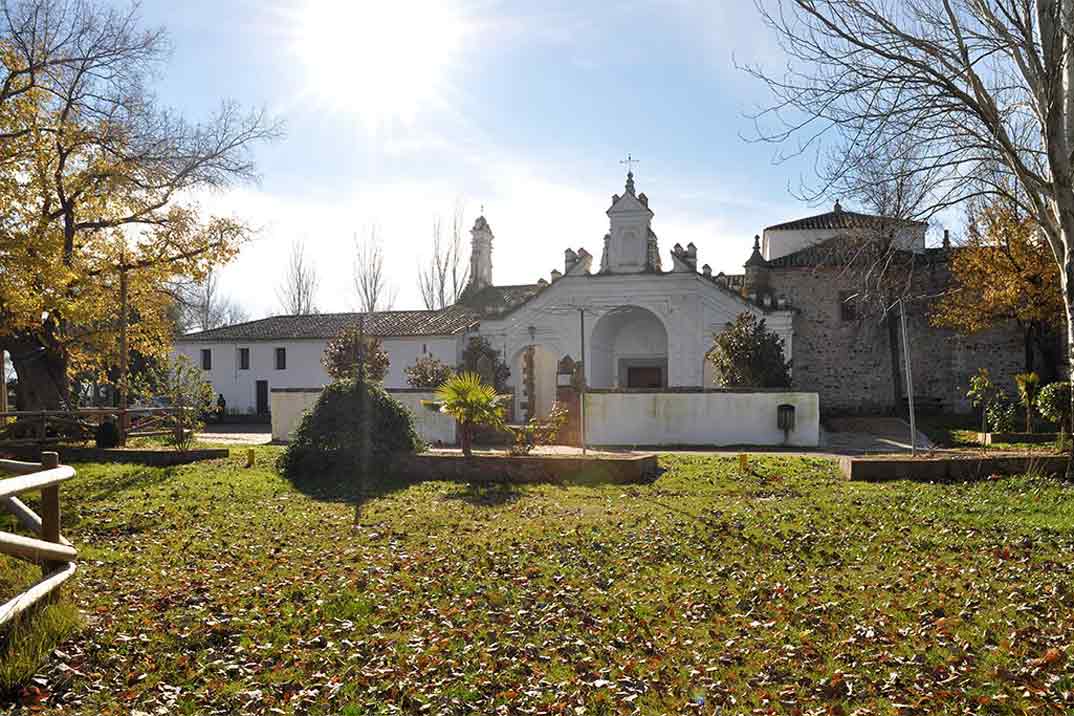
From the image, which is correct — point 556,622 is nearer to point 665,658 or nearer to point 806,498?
point 665,658

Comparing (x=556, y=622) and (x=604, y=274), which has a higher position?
(x=604, y=274)

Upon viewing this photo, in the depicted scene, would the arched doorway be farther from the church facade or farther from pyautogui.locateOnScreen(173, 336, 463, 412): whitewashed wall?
pyautogui.locateOnScreen(173, 336, 463, 412): whitewashed wall

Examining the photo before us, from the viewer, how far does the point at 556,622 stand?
6289 mm

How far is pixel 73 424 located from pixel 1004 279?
26.9 metres

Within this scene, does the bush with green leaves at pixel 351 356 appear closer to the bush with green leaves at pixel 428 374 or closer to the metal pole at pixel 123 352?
the bush with green leaves at pixel 428 374

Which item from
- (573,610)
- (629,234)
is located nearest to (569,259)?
(629,234)

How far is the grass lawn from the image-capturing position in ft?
16.2

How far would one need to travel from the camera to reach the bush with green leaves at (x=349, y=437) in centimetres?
1480

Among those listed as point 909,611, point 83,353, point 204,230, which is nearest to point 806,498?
point 909,611

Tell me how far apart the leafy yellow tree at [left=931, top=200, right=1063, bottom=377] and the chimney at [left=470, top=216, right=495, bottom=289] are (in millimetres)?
23220

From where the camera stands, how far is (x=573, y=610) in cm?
659

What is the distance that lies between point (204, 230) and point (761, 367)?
52.1 feet

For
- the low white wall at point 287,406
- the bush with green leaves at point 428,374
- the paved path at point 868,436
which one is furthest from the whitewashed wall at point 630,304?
the low white wall at point 287,406

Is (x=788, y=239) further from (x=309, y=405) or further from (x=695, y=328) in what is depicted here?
(x=309, y=405)
